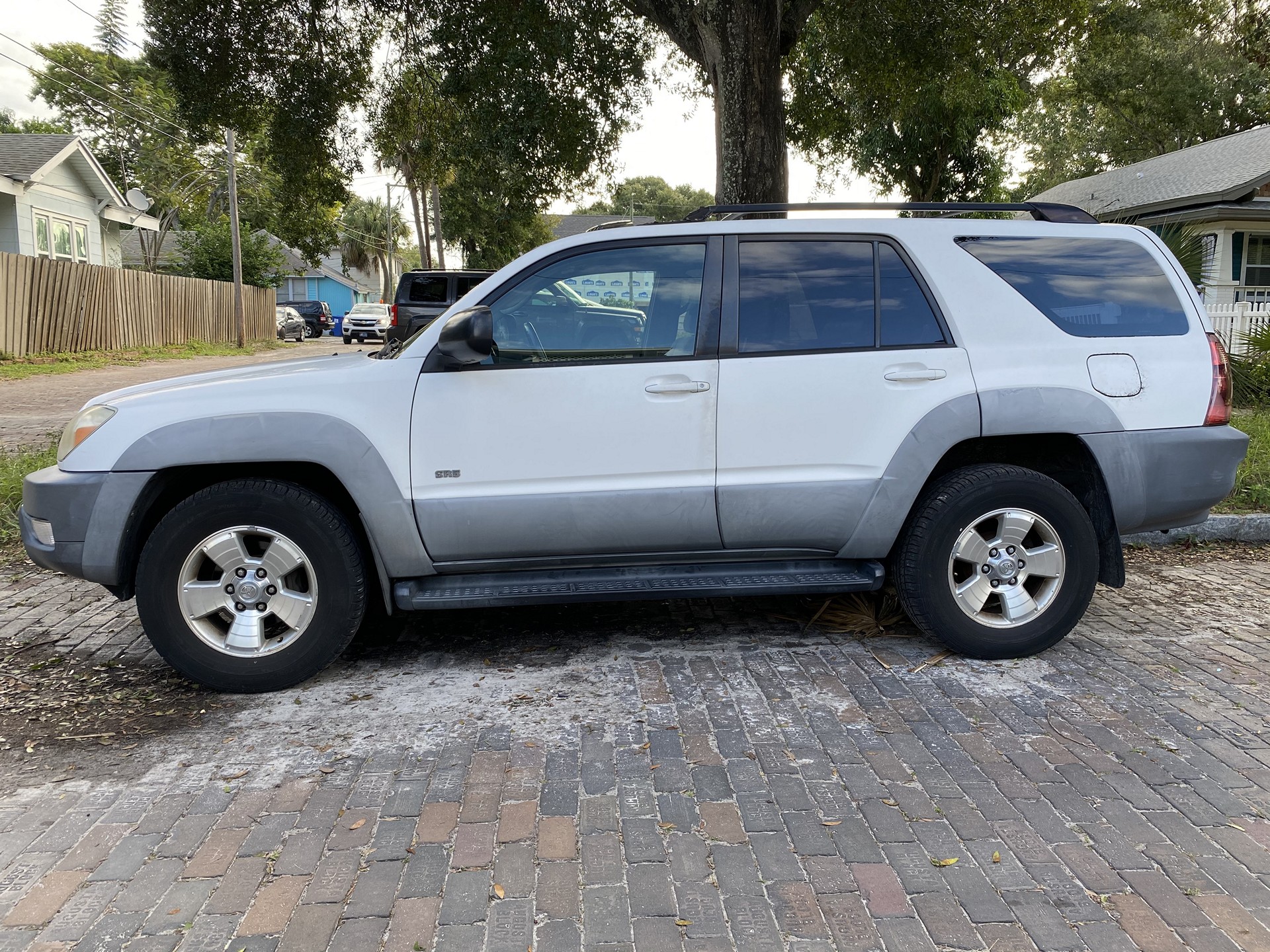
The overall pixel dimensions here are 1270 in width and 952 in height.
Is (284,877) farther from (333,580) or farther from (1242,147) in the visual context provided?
(1242,147)

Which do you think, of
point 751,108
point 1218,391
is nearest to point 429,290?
point 751,108

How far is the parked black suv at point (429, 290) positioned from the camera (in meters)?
19.0

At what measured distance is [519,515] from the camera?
4301 millimetres

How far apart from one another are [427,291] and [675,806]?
57.2 feet

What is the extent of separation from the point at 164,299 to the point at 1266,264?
1098 inches

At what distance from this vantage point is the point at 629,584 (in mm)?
4387

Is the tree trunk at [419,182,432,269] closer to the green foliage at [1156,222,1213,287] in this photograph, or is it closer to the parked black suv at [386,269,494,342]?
the parked black suv at [386,269,494,342]

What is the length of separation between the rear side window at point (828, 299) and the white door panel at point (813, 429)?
8cm

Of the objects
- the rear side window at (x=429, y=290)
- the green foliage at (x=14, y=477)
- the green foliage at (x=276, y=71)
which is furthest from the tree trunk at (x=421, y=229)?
the green foliage at (x=14, y=477)

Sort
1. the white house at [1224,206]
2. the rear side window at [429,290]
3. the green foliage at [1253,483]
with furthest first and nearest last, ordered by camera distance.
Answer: the white house at [1224,206] < the rear side window at [429,290] < the green foliage at [1253,483]

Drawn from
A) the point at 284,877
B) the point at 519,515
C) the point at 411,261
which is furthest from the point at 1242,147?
the point at 411,261

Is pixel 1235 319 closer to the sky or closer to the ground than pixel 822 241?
closer to the sky

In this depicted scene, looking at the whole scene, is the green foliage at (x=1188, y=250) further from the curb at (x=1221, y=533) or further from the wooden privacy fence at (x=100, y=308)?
the wooden privacy fence at (x=100, y=308)

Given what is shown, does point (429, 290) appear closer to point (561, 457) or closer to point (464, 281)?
point (464, 281)
